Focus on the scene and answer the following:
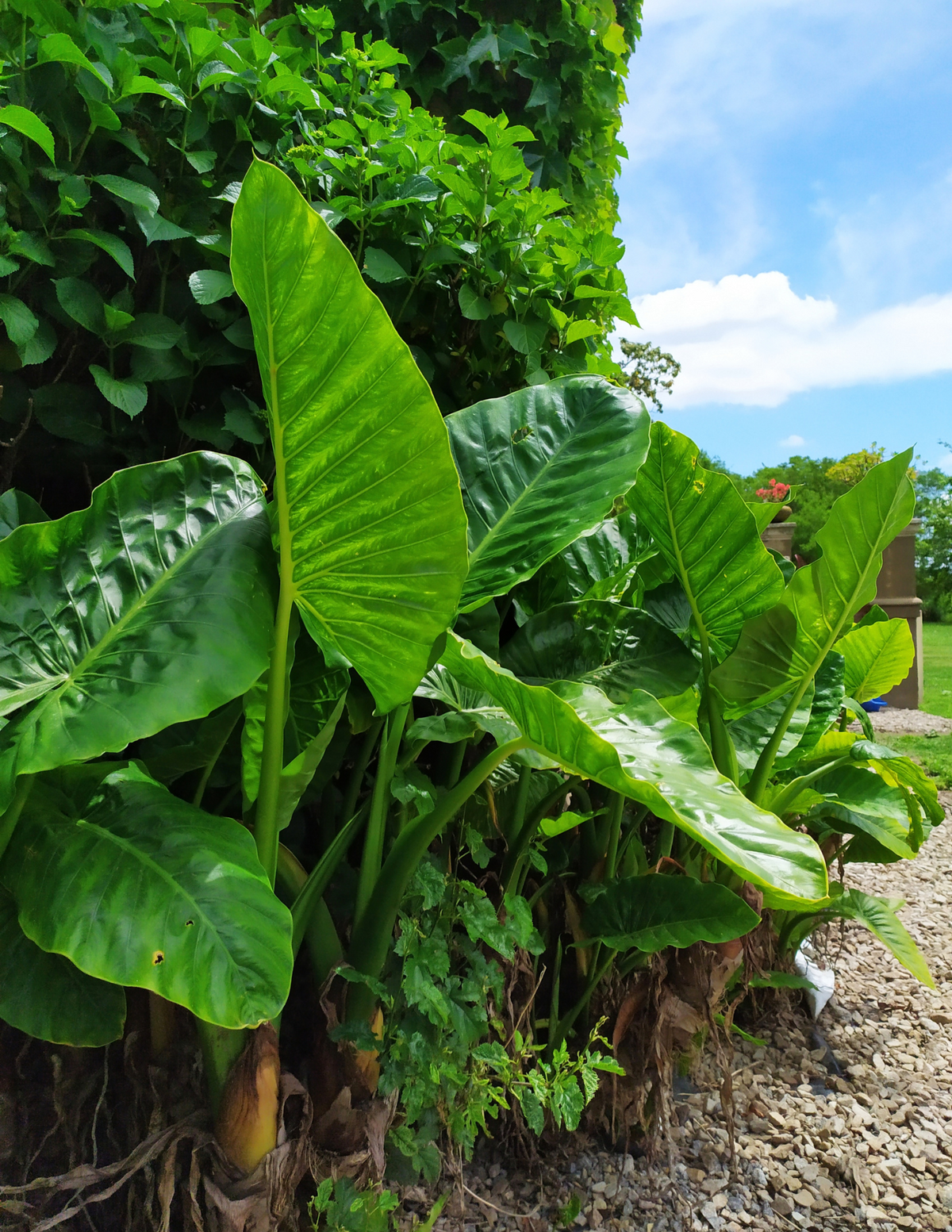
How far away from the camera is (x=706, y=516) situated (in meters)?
1.30

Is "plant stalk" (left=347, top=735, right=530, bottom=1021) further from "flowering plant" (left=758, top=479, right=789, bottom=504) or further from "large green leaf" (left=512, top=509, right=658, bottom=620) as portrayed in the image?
"flowering plant" (left=758, top=479, right=789, bottom=504)

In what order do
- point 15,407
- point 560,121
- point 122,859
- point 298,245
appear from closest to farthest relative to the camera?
point 298,245, point 122,859, point 15,407, point 560,121

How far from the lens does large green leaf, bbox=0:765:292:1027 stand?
2.23ft

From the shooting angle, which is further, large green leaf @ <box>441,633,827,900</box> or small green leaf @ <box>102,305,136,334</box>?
small green leaf @ <box>102,305,136,334</box>

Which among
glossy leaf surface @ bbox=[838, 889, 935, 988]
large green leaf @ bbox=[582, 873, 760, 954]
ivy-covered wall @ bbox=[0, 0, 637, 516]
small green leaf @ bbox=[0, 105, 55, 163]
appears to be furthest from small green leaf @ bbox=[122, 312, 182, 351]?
glossy leaf surface @ bbox=[838, 889, 935, 988]

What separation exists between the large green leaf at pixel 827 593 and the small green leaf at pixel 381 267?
2.64 ft

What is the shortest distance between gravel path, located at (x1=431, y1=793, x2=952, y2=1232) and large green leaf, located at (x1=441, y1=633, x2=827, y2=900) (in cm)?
83

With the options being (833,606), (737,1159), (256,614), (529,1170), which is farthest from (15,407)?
(737,1159)

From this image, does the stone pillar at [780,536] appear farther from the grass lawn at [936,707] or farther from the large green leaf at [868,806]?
the large green leaf at [868,806]

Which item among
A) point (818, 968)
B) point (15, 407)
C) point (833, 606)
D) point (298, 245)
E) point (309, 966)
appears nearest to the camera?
point (298, 245)

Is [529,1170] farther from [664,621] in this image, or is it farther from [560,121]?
[560,121]

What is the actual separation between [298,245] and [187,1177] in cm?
101

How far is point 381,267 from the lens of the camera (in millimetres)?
1276

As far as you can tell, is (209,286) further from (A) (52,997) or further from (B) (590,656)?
(A) (52,997)
